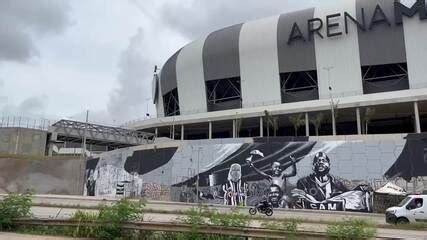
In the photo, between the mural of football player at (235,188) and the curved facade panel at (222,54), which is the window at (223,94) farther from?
the mural of football player at (235,188)

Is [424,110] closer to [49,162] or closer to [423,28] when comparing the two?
[423,28]

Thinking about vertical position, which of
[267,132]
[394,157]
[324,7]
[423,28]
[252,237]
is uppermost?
[324,7]

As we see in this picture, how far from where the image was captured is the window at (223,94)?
2830 inches

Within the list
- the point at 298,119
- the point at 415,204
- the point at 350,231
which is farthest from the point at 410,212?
the point at 298,119

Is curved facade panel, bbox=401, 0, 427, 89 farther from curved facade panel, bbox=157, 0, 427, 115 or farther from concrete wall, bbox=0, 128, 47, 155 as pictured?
concrete wall, bbox=0, 128, 47, 155

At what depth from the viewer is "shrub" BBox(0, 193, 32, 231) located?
51.4 feet

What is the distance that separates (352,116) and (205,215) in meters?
54.5

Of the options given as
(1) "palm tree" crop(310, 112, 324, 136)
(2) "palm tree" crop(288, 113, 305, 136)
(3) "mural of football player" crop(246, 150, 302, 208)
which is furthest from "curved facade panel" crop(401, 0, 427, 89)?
(3) "mural of football player" crop(246, 150, 302, 208)

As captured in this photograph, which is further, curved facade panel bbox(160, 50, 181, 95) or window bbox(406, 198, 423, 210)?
curved facade panel bbox(160, 50, 181, 95)

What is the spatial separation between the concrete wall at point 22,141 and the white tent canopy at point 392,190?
152 ft

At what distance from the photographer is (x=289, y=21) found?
221 feet

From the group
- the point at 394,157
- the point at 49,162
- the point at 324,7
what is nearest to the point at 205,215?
the point at 394,157

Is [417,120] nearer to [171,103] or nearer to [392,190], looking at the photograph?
[392,190]

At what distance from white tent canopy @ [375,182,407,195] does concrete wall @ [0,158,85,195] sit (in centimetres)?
3615
